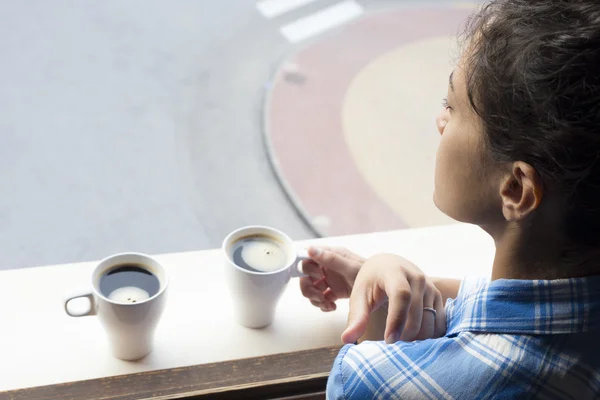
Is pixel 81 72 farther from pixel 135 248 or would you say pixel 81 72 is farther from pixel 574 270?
pixel 574 270

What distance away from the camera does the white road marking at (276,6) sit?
1.77 m

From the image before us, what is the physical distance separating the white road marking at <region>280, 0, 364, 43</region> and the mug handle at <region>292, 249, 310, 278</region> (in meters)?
1.15

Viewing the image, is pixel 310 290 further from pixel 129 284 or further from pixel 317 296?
pixel 129 284

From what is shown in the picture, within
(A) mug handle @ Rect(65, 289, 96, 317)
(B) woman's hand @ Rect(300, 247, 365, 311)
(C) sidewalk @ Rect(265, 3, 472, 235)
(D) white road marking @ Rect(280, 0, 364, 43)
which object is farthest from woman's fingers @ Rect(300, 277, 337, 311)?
(D) white road marking @ Rect(280, 0, 364, 43)

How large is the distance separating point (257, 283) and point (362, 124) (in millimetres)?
1027

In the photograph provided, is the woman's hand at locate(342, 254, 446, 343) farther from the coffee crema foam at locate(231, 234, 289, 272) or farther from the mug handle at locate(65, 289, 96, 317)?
the mug handle at locate(65, 289, 96, 317)

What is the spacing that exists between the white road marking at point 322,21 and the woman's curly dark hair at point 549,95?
132cm

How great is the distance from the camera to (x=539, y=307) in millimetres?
526

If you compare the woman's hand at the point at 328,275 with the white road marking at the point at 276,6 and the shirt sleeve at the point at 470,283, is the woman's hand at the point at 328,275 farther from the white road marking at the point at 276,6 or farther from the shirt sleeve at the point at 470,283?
the white road marking at the point at 276,6

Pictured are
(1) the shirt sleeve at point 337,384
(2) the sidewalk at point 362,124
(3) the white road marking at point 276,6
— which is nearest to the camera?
(1) the shirt sleeve at point 337,384

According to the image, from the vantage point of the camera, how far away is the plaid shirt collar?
52 centimetres

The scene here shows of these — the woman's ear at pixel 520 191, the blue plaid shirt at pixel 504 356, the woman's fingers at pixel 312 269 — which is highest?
the woman's fingers at pixel 312 269

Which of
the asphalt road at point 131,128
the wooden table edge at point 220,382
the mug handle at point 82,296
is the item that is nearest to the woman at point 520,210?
the wooden table edge at point 220,382

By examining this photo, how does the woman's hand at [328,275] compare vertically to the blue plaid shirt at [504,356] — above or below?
above
